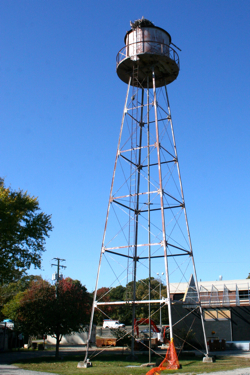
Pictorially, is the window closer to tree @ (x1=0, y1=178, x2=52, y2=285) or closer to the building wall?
the building wall

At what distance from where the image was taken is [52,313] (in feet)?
73.2

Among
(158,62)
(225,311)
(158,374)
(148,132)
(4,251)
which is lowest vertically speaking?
(158,374)

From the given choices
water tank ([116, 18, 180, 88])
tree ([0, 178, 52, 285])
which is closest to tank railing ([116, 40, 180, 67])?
water tank ([116, 18, 180, 88])

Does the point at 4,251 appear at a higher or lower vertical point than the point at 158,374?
higher

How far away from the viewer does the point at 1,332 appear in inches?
1223

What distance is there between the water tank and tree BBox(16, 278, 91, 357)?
557 inches

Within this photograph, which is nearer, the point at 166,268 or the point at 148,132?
the point at 166,268

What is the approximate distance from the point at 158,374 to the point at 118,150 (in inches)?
443

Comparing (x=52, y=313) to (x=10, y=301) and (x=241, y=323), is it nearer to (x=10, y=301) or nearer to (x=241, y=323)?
(x=241, y=323)

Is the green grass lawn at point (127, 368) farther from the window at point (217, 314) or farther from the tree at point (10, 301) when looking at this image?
the tree at point (10, 301)

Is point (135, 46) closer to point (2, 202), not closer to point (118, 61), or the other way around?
point (118, 61)

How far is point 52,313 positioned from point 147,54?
16037 millimetres

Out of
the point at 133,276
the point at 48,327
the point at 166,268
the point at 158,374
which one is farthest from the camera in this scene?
the point at 48,327

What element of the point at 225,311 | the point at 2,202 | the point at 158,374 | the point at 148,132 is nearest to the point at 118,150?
the point at 148,132
